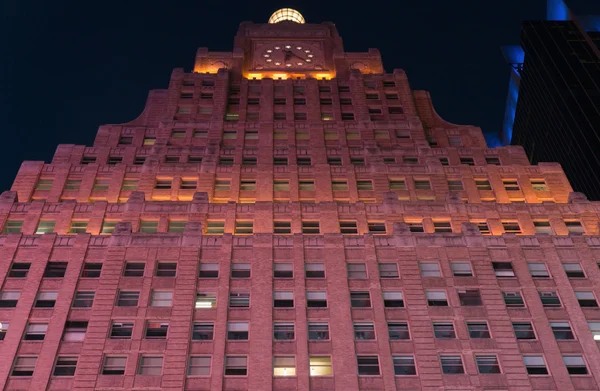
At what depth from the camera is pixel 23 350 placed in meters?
45.9

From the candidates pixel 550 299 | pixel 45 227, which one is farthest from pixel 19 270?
pixel 550 299

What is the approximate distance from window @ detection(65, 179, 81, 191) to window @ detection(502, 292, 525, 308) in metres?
40.5

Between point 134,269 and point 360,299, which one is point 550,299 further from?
point 134,269

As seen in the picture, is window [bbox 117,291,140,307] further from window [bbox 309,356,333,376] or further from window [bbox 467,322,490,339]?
window [bbox 467,322,490,339]

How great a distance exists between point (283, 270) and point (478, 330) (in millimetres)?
15586

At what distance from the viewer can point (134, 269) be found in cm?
5184

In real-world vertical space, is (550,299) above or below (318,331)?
above

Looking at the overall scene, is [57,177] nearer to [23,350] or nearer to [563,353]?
[23,350]

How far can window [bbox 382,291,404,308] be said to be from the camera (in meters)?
50.0

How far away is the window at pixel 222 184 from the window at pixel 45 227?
50.2ft

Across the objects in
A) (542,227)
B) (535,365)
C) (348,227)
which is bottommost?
(535,365)

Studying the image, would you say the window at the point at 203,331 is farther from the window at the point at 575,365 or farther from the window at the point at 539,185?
the window at the point at 539,185

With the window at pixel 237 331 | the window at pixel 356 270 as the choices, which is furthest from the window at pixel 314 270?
the window at pixel 237 331

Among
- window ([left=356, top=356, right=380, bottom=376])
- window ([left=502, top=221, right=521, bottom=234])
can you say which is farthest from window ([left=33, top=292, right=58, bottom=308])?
window ([left=502, top=221, right=521, bottom=234])
